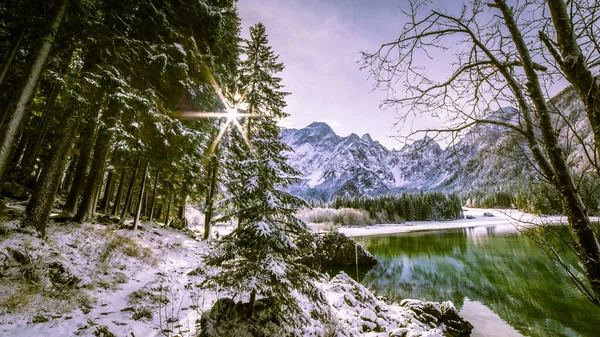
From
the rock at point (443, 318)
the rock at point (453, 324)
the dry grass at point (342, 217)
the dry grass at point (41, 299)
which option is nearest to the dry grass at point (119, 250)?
the dry grass at point (41, 299)

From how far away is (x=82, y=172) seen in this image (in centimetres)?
964

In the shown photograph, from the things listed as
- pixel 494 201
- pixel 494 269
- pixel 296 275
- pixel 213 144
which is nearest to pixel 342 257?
pixel 494 269

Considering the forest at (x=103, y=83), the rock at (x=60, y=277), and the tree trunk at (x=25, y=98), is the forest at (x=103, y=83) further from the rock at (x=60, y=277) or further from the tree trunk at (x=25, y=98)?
the rock at (x=60, y=277)

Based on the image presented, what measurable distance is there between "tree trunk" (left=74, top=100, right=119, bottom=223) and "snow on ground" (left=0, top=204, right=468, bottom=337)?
0.64 metres

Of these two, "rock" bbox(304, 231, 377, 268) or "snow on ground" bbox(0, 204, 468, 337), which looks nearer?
"snow on ground" bbox(0, 204, 468, 337)

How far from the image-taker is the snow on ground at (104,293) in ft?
14.2

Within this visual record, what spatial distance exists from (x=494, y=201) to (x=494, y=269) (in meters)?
118

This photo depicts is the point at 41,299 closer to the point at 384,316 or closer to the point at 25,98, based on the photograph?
the point at 25,98

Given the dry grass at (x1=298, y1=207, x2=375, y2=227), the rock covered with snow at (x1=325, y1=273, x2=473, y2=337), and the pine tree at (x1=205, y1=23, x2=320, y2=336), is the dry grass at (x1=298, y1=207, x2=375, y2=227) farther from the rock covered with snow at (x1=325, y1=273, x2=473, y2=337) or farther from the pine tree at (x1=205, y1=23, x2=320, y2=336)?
the pine tree at (x1=205, y1=23, x2=320, y2=336)

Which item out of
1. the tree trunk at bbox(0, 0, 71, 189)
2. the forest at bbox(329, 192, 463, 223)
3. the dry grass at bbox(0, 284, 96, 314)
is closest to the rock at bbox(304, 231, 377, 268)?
the dry grass at bbox(0, 284, 96, 314)

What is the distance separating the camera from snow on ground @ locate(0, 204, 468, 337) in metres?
4.32

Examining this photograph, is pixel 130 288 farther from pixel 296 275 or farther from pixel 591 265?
pixel 591 265

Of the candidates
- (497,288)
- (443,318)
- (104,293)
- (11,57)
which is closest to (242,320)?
(104,293)

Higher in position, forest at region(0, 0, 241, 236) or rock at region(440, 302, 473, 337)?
forest at region(0, 0, 241, 236)
